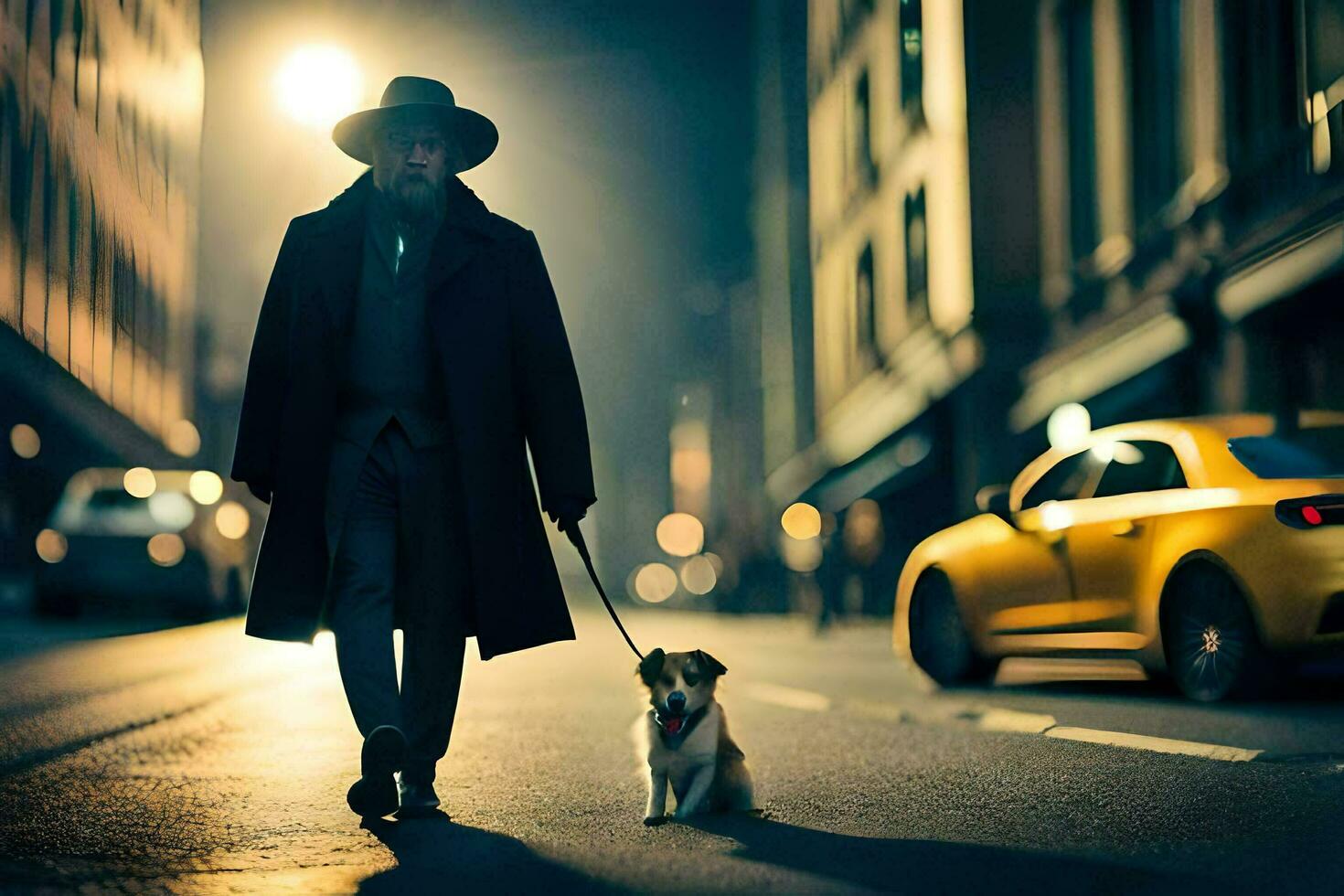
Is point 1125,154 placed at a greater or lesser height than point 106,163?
lesser

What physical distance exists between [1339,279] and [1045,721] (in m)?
10.4

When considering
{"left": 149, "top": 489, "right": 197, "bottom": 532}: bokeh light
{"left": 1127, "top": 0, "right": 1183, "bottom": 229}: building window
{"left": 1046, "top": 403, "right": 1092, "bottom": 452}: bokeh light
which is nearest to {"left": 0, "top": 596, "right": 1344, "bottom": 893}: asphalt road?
{"left": 149, "top": 489, "right": 197, "bottom": 532}: bokeh light

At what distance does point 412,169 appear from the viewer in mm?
5504

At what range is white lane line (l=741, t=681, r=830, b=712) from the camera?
31.7ft

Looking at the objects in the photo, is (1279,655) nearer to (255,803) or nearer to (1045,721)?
(1045,721)

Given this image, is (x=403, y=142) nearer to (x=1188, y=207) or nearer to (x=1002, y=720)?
(x=1002, y=720)

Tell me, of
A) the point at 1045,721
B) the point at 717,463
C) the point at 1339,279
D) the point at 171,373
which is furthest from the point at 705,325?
the point at 1045,721

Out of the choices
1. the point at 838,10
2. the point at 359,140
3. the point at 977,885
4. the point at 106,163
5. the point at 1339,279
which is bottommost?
the point at 977,885

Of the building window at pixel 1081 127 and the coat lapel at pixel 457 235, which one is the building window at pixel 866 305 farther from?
the coat lapel at pixel 457 235

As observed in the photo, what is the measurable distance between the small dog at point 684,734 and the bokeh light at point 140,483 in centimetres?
1350

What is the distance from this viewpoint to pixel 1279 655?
8156mm

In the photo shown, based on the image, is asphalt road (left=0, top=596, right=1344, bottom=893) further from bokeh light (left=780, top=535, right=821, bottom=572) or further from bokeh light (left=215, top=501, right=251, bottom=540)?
bokeh light (left=780, top=535, right=821, bottom=572)

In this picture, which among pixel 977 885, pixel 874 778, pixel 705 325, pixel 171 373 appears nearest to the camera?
pixel 977 885

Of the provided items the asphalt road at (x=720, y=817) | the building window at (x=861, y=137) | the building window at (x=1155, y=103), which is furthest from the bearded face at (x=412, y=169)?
the building window at (x=861, y=137)
